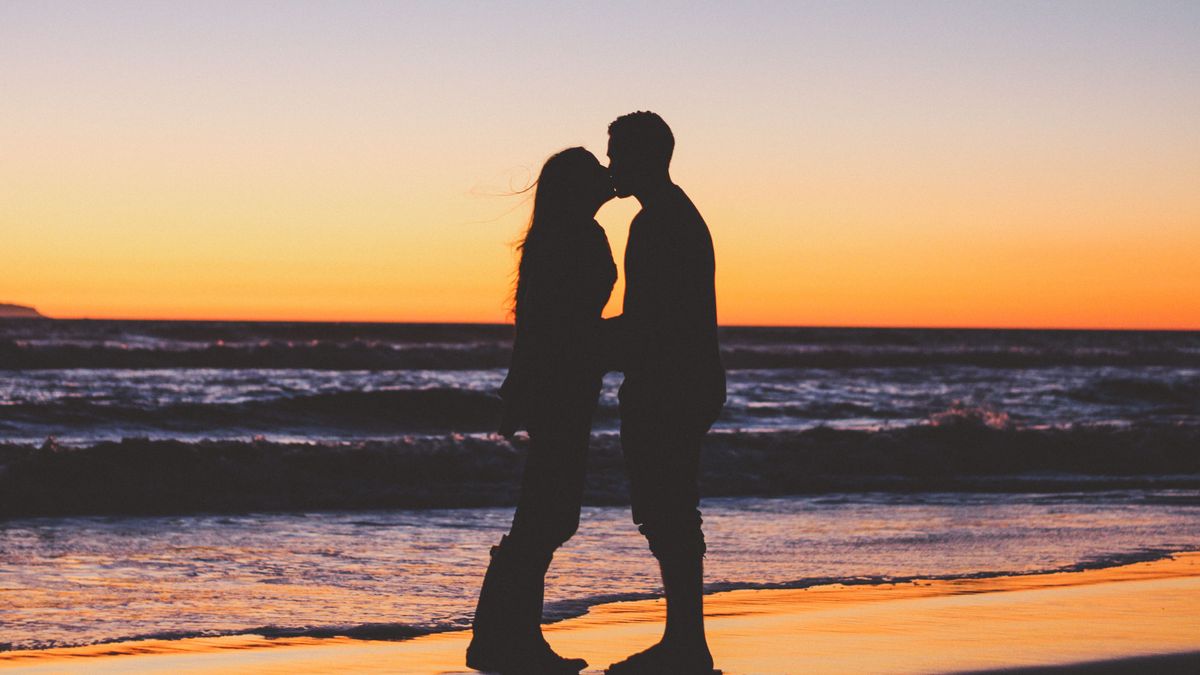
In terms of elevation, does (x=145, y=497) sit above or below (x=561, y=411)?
below

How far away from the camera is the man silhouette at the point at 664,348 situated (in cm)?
392

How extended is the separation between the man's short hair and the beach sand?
5.58 feet

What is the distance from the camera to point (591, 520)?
31.1 feet

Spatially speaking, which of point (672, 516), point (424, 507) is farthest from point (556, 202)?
point (424, 507)

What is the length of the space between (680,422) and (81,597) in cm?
347

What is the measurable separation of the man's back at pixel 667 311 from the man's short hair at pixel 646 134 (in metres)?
0.14

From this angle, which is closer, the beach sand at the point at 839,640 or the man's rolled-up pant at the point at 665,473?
the man's rolled-up pant at the point at 665,473

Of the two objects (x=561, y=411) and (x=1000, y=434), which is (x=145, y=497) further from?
(x=1000, y=434)

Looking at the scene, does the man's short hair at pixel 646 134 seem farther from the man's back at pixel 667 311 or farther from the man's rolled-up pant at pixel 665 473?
the man's rolled-up pant at pixel 665 473

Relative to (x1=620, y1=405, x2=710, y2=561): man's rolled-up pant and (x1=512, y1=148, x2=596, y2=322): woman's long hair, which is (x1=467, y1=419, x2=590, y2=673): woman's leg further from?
(x1=512, y1=148, x2=596, y2=322): woman's long hair

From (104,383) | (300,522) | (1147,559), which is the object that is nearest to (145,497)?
(300,522)

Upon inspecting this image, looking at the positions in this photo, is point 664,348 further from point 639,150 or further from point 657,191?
point 639,150

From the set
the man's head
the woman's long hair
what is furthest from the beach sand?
the man's head

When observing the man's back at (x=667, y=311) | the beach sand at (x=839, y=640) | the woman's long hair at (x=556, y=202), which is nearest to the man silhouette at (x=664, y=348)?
the man's back at (x=667, y=311)
